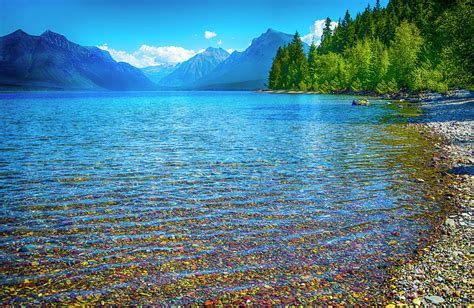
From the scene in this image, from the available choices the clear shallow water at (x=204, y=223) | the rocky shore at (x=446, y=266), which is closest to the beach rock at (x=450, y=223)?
the rocky shore at (x=446, y=266)

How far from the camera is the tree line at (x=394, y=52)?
1781 inches

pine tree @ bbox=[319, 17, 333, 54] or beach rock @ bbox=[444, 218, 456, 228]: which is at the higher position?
pine tree @ bbox=[319, 17, 333, 54]

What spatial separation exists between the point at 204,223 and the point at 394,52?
352 feet

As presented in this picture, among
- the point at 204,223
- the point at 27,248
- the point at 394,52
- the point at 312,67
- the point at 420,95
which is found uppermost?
the point at 312,67

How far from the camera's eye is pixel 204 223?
11.7 m

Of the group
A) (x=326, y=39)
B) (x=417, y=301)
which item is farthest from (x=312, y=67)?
(x=417, y=301)

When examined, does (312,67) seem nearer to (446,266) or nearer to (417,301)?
(446,266)

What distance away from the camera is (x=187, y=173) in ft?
61.5

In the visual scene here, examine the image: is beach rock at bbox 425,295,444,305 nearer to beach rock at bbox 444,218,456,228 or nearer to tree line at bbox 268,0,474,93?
beach rock at bbox 444,218,456,228

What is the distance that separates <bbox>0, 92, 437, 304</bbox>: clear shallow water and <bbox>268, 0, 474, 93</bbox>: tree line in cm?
3137

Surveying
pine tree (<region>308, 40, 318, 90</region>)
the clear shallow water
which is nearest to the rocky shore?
the clear shallow water

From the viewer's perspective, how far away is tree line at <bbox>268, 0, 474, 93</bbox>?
45250mm

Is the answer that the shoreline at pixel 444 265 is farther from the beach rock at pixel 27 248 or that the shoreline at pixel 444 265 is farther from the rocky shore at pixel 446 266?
the beach rock at pixel 27 248

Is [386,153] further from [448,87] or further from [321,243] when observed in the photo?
[448,87]
